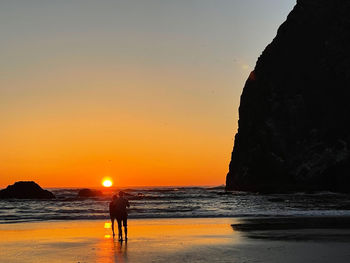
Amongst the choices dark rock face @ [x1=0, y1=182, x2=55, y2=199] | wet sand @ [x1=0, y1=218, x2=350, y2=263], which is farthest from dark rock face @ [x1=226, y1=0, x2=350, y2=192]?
wet sand @ [x1=0, y1=218, x2=350, y2=263]

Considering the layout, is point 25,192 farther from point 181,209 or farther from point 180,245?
point 180,245

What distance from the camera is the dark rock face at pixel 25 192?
93.5 meters

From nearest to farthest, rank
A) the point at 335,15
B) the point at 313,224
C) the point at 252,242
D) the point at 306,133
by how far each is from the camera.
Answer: the point at 252,242, the point at 313,224, the point at 306,133, the point at 335,15

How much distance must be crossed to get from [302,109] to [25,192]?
204ft

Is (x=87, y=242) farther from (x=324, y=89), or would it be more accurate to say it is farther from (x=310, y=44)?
(x=310, y=44)

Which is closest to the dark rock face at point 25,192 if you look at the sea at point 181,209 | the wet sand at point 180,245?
the sea at point 181,209

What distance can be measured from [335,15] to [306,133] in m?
29.2

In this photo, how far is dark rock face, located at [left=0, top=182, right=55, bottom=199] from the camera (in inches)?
3680

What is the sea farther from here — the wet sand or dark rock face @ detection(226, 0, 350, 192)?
dark rock face @ detection(226, 0, 350, 192)

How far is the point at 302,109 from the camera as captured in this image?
119188 millimetres

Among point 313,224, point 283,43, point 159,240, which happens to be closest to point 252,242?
point 159,240

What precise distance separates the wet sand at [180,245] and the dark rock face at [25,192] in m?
67.6

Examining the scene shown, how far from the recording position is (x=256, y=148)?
413 ft

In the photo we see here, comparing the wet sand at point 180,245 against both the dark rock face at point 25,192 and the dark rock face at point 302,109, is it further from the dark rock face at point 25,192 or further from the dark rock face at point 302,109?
the dark rock face at point 302,109
